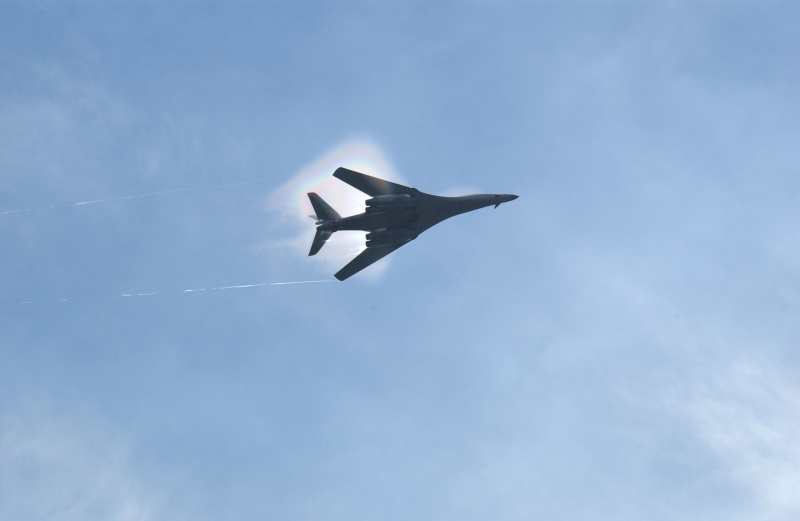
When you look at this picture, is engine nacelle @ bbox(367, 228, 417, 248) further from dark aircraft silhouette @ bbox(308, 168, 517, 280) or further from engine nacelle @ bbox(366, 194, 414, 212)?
engine nacelle @ bbox(366, 194, 414, 212)

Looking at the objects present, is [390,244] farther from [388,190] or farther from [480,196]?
[480,196]

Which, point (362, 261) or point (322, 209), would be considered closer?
point (322, 209)

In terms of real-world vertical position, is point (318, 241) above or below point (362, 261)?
below

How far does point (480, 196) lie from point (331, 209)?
620 inches

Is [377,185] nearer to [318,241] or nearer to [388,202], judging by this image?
[388,202]

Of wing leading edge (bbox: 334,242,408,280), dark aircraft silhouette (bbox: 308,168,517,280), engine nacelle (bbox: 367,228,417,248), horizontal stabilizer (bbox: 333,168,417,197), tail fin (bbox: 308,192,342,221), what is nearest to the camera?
dark aircraft silhouette (bbox: 308,168,517,280)

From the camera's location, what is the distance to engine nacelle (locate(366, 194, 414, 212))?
230 feet

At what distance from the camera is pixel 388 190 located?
7188cm

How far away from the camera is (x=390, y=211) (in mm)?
70750

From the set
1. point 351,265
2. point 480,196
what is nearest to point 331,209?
point 351,265

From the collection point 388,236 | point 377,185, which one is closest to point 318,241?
point 388,236

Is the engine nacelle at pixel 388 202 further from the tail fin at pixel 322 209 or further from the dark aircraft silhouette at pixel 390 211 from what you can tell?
the tail fin at pixel 322 209

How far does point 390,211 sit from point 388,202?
3.45ft

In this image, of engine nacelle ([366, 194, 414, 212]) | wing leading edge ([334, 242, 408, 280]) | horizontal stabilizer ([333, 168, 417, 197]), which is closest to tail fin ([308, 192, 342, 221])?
horizontal stabilizer ([333, 168, 417, 197])
